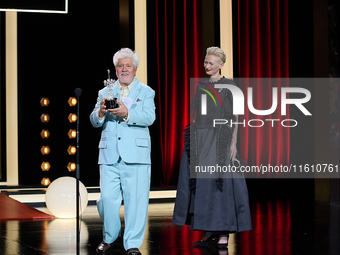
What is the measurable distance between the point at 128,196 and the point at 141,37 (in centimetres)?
421

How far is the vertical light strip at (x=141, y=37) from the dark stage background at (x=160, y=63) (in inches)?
5.1

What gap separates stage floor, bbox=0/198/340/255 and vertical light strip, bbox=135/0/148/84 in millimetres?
2015

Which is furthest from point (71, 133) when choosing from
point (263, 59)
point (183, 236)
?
point (183, 236)

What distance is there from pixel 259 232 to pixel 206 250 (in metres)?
0.92

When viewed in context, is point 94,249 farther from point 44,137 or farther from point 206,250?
point 44,137

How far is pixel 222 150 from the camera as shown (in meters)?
3.81

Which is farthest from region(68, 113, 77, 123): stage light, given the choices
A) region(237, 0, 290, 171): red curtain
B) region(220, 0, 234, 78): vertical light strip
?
region(237, 0, 290, 171): red curtain

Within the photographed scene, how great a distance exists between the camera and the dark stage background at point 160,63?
25.1ft

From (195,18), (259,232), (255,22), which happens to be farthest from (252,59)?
(259,232)

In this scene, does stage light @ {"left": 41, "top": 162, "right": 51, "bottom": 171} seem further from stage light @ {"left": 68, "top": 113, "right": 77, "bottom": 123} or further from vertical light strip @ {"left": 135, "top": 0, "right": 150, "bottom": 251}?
vertical light strip @ {"left": 135, "top": 0, "right": 150, "bottom": 251}

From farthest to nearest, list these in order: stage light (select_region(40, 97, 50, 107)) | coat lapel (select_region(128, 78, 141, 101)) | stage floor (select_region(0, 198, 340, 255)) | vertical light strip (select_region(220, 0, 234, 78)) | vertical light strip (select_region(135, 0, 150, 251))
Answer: stage light (select_region(40, 97, 50, 107))
vertical light strip (select_region(220, 0, 234, 78))
vertical light strip (select_region(135, 0, 150, 251))
stage floor (select_region(0, 198, 340, 255))
coat lapel (select_region(128, 78, 141, 101))

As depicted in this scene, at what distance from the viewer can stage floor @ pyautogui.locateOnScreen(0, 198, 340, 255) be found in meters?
3.72

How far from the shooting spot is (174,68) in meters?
7.67

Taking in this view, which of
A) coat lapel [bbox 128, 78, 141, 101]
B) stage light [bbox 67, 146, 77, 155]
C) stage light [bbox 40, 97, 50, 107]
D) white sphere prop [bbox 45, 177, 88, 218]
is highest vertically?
stage light [bbox 40, 97, 50, 107]
